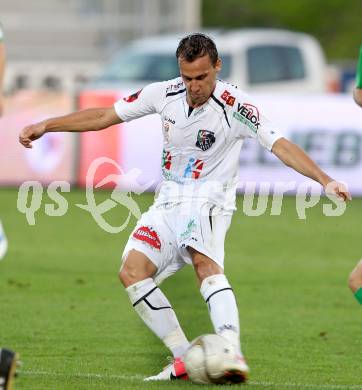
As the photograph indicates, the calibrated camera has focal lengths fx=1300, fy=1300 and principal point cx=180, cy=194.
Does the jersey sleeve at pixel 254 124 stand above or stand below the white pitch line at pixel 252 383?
above

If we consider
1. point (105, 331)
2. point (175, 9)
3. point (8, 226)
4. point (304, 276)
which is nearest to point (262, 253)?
point (304, 276)

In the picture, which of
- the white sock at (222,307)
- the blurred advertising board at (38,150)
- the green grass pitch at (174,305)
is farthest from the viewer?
the blurred advertising board at (38,150)

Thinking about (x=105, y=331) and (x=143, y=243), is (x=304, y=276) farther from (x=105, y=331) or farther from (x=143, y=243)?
(x=143, y=243)

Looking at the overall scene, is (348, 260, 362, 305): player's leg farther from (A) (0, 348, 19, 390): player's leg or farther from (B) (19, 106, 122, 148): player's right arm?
(A) (0, 348, 19, 390): player's leg

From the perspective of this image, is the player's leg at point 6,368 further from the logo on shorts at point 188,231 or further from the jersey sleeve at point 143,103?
the jersey sleeve at point 143,103

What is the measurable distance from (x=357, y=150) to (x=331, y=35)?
2761 cm

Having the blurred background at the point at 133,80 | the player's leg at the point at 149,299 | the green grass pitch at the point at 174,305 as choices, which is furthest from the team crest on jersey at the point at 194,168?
the blurred background at the point at 133,80

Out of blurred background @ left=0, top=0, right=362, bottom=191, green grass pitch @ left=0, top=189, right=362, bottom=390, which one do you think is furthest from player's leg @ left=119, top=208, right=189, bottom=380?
blurred background @ left=0, top=0, right=362, bottom=191

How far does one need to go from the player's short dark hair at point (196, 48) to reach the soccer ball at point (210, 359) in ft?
5.12

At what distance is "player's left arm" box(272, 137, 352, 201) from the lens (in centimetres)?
700

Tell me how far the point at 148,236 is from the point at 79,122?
81 centimetres

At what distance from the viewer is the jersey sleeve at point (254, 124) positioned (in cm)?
747

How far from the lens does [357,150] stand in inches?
731

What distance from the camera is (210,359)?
7035 millimetres
